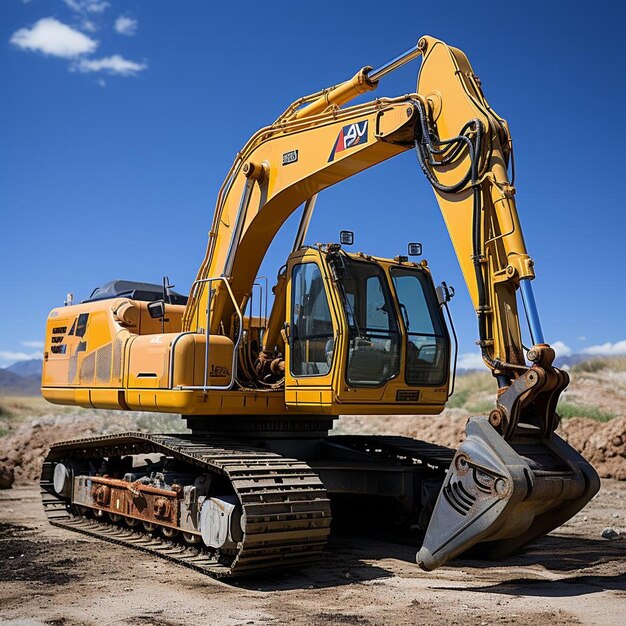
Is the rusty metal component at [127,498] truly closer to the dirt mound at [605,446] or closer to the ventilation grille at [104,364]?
the ventilation grille at [104,364]

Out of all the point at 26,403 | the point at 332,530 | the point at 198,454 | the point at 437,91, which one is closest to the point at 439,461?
the point at 332,530

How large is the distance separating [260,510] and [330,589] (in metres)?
0.97

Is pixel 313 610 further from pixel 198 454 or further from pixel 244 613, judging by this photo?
pixel 198 454

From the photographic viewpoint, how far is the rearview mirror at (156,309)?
1102cm

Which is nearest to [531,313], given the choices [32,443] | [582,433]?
[582,433]

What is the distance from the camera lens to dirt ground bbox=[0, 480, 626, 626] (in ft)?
21.9

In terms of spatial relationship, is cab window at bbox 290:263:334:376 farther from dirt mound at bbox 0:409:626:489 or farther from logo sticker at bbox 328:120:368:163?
dirt mound at bbox 0:409:626:489

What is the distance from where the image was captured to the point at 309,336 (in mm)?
8914

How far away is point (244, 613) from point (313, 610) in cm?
57

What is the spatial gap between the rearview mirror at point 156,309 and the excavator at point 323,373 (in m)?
0.04

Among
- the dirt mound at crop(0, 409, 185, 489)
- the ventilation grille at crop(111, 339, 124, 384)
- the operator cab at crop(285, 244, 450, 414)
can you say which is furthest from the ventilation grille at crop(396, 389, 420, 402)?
the dirt mound at crop(0, 409, 185, 489)

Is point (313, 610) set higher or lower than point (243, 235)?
lower

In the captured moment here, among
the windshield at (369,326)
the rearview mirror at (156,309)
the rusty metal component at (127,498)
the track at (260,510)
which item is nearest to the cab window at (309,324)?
the windshield at (369,326)

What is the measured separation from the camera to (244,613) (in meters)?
6.82
